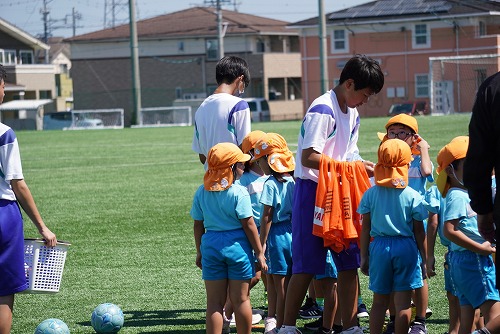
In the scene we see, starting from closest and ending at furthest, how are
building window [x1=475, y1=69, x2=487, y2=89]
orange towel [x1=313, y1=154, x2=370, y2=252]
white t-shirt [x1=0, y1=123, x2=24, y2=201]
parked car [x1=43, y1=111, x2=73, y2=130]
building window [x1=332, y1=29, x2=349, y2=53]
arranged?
white t-shirt [x1=0, y1=123, x2=24, y2=201] → orange towel [x1=313, y1=154, x2=370, y2=252] → building window [x1=475, y1=69, x2=487, y2=89] → parked car [x1=43, y1=111, x2=73, y2=130] → building window [x1=332, y1=29, x2=349, y2=53]

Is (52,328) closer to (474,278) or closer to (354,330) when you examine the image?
(354,330)

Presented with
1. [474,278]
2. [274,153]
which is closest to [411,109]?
[274,153]

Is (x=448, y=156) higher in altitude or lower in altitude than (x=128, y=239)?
higher

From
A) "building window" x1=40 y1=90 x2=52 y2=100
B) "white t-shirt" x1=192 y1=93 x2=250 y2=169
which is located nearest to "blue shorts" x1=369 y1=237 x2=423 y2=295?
"white t-shirt" x1=192 y1=93 x2=250 y2=169

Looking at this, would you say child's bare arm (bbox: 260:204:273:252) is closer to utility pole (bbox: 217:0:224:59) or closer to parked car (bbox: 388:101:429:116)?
parked car (bbox: 388:101:429:116)

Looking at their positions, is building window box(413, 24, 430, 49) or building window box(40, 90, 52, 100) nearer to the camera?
building window box(413, 24, 430, 49)

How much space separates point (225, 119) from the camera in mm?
6723

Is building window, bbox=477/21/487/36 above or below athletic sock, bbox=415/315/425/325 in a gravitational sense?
above

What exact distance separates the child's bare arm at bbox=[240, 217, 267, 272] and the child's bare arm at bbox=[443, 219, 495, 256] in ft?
4.10

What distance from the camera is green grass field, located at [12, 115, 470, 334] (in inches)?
286

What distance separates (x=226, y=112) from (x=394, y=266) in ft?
6.09

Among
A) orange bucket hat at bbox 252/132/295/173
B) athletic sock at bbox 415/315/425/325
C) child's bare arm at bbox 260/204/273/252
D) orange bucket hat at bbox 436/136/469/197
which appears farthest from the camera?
orange bucket hat at bbox 252/132/295/173

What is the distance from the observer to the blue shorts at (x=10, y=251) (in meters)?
5.50

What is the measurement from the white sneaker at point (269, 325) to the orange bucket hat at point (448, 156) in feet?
5.54
